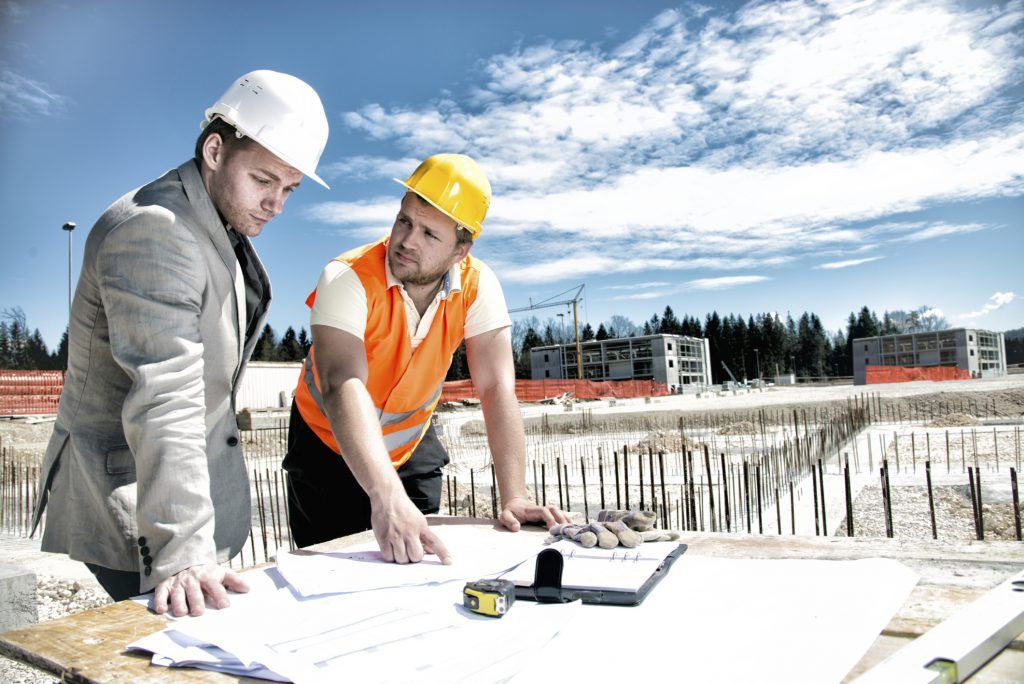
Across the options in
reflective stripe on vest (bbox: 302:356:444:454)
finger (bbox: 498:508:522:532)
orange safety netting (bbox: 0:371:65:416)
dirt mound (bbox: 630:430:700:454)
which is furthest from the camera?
orange safety netting (bbox: 0:371:65:416)

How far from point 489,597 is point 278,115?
1.33m

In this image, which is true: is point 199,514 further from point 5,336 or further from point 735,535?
point 5,336

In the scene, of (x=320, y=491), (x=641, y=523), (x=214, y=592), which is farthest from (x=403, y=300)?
(x=214, y=592)

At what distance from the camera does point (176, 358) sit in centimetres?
146

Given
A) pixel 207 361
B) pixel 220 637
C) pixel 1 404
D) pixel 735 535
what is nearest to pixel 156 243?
pixel 207 361

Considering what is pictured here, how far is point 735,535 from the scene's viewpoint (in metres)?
1.73

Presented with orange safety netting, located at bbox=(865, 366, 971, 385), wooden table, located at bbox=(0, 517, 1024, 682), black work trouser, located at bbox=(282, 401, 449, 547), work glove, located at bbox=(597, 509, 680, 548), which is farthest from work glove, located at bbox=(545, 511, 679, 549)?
orange safety netting, located at bbox=(865, 366, 971, 385)

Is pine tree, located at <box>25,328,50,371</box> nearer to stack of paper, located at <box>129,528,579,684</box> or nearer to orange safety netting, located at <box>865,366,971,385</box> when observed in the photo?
stack of paper, located at <box>129,528,579,684</box>

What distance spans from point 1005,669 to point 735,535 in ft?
2.78

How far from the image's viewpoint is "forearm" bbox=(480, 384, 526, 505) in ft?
7.12

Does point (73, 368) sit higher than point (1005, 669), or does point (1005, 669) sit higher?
point (73, 368)

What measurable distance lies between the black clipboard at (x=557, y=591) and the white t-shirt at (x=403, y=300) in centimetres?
106

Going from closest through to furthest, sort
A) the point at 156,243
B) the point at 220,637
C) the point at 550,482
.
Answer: the point at 220,637 → the point at 156,243 → the point at 550,482

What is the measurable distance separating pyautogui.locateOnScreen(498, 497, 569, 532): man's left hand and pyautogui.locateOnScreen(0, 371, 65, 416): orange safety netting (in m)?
26.0
